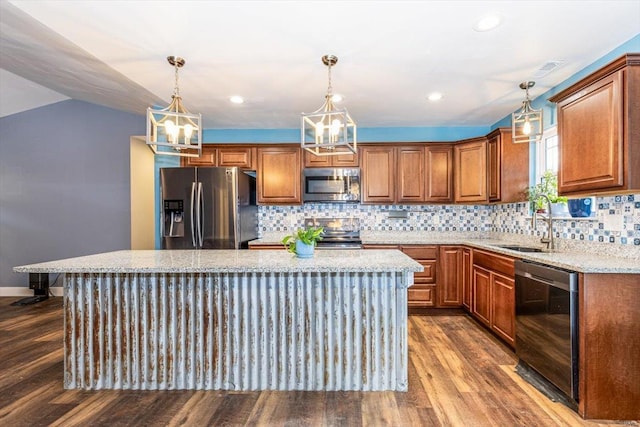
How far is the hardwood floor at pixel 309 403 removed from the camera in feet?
6.31

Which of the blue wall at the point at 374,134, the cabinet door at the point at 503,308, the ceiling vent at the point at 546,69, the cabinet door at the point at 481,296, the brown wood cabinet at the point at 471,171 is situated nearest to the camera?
the ceiling vent at the point at 546,69

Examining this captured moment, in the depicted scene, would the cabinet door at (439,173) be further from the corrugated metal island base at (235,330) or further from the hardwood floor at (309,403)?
the corrugated metal island base at (235,330)

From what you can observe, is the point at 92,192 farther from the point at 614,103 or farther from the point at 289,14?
the point at 614,103

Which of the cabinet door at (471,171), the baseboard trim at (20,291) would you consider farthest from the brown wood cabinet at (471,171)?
the baseboard trim at (20,291)

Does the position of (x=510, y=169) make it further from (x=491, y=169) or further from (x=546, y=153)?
(x=546, y=153)

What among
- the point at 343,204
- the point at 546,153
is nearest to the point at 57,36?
the point at 343,204

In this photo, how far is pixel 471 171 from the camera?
13.4ft

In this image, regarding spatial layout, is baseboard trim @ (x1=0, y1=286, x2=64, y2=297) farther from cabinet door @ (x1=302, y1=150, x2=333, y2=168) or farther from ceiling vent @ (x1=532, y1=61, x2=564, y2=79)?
ceiling vent @ (x1=532, y1=61, x2=564, y2=79)

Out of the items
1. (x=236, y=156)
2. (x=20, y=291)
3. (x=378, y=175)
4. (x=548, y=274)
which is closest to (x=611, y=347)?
(x=548, y=274)

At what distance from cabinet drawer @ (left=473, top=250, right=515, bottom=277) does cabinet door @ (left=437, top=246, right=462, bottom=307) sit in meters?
0.32

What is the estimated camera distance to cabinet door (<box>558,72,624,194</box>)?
1.97 m

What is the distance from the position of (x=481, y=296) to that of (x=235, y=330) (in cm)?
260

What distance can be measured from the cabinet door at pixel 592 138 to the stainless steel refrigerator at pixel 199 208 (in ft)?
10.4

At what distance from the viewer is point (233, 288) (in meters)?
2.23
